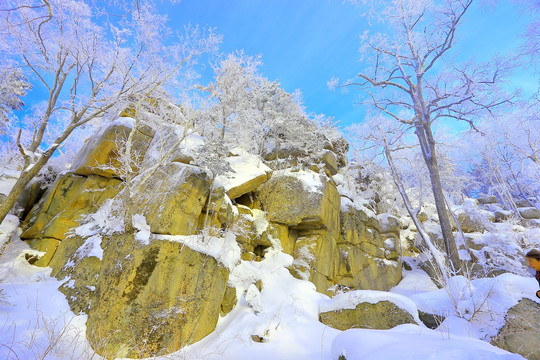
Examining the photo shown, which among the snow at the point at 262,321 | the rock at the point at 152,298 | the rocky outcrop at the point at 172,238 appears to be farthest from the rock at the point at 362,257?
the rock at the point at 152,298

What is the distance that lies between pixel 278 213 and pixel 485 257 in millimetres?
14227

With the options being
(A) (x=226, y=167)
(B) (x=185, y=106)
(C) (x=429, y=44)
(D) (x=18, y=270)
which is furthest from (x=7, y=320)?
(C) (x=429, y=44)

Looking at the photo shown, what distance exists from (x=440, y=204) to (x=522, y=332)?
6160mm

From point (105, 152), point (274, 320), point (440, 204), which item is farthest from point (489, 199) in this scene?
point (105, 152)

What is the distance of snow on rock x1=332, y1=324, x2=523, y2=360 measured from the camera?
72.2 inches

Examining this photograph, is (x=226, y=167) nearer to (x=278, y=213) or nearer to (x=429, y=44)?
(x=278, y=213)

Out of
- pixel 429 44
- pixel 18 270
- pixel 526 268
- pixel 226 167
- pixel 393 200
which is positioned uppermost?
pixel 429 44

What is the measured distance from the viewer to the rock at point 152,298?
4.52 m

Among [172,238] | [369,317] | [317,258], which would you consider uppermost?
[317,258]

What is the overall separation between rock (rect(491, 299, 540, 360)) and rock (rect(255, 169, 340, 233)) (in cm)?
681

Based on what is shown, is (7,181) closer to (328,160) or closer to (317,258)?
(317,258)

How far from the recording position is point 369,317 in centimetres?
598

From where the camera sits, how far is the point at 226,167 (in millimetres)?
8031

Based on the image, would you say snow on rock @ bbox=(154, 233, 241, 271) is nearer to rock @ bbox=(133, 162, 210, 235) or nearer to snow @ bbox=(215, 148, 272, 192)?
rock @ bbox=(133, 162, 210, 235)
